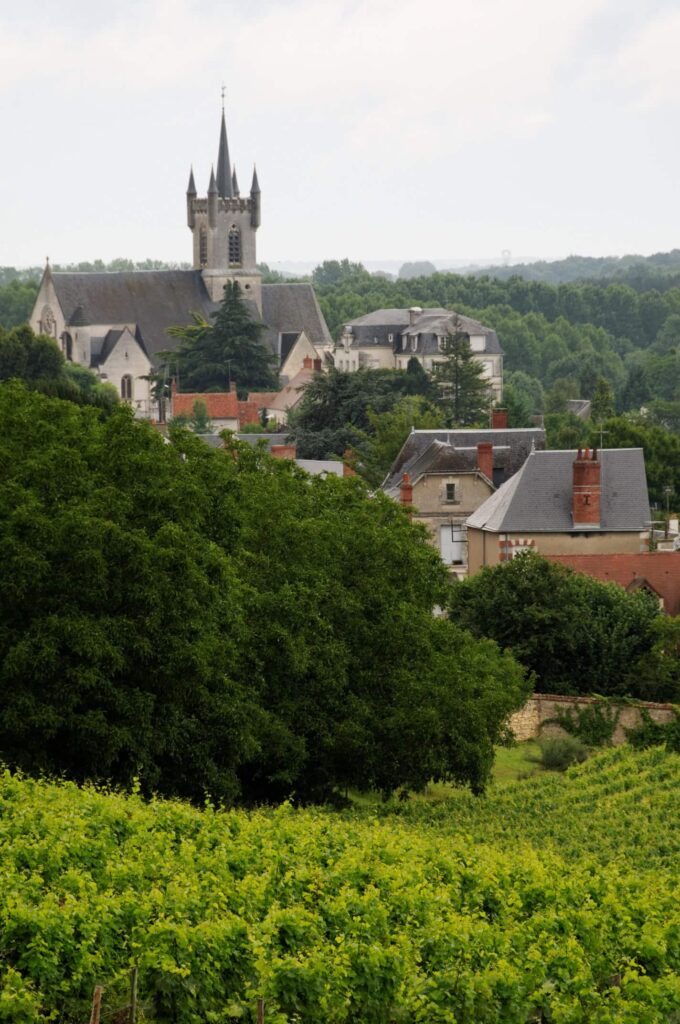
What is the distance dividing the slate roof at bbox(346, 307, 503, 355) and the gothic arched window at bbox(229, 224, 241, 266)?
10.9 metres

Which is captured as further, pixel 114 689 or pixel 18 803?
pixel 114 689

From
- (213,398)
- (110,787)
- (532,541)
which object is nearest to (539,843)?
(110,787)

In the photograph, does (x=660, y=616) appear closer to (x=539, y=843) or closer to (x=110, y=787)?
(x=539, y=843)

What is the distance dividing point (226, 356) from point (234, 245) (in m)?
22.0

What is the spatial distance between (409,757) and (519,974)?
15084mm

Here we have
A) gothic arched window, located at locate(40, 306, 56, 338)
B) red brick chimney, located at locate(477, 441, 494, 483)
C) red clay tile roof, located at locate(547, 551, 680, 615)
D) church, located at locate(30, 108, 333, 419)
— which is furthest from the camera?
gothic arched window, located at locate(40, 306, 56, 338)

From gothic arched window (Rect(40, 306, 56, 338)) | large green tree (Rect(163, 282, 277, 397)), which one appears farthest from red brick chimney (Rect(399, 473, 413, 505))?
gothic arched window (Rect(40, 306, 56, 338))

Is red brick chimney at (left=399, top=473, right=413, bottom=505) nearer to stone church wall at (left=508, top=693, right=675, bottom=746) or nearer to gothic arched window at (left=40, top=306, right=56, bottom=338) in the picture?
stone church wall at (left=508, top=693, right=675, bottom=746)

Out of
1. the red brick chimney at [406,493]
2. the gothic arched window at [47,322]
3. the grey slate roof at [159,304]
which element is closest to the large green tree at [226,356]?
the grey slate roof at [159,304]

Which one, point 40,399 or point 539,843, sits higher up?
point 40,399

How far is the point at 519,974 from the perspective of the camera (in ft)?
53.7

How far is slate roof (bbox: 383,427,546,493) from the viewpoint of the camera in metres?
62.7

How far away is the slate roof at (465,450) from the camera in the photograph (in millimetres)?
62719

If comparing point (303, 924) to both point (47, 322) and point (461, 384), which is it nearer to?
point (461, 384)
